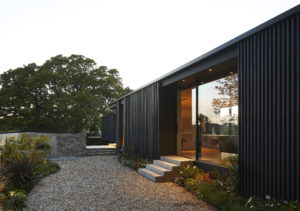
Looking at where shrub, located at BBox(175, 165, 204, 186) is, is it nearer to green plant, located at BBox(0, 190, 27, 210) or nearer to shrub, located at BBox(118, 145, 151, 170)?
shrub, located at BBox(118, 145, 151, 170)

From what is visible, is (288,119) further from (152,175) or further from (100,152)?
(100,152)

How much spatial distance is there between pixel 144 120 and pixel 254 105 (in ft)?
19.0

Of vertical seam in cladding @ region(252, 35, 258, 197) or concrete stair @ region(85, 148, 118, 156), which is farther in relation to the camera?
concrete stair @ region(85, 148, 118, 156)

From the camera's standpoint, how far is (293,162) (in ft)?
11.7

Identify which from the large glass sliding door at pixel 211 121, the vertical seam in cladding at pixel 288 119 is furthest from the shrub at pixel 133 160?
the vertical seam in cladding at pixel 288 119

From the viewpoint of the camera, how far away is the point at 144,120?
9.75 m

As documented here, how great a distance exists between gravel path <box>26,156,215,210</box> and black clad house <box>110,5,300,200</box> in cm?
133

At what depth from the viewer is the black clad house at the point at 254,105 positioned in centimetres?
364

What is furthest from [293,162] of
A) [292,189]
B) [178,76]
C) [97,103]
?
[97,103]

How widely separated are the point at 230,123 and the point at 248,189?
1818mm

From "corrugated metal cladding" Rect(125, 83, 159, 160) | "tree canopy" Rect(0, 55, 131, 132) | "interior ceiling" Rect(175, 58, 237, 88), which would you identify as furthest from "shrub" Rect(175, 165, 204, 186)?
"tree canopy" Rect(0, 55, 131, 132)

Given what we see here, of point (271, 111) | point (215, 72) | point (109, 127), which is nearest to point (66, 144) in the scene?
point (109, 127)

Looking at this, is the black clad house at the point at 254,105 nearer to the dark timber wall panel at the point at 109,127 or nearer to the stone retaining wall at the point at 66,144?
the stone retaining wall at the point at 66,144

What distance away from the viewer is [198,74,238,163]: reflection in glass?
585cm
